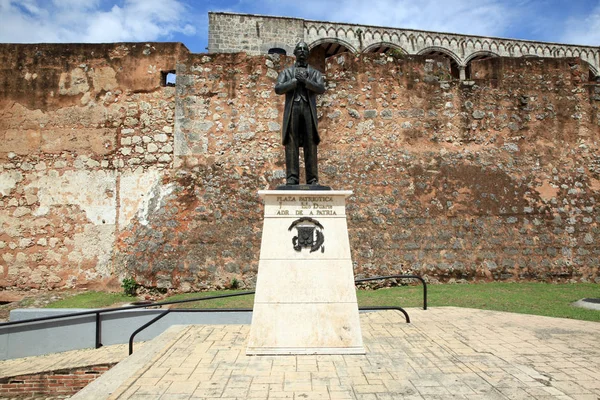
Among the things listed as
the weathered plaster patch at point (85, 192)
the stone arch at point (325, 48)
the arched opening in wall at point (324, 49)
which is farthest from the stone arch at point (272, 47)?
the weathered plaster patch at point (85, 192)

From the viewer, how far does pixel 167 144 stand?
1007cm

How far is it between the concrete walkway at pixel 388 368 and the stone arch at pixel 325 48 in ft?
63.2

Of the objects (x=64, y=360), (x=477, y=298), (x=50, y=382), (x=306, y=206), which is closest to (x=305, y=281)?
(x=306, y=206)

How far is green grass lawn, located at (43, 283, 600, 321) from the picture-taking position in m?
7.13

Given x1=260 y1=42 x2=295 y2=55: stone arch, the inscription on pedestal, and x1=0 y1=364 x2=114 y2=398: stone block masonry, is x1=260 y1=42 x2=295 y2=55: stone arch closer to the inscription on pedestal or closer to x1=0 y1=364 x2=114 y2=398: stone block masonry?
the inscription on pedestal

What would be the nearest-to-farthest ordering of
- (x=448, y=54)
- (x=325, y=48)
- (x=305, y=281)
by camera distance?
(x=305, y=281) < (x=325, y=48) < (x=448, y=54)

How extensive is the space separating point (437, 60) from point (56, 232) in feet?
31.7

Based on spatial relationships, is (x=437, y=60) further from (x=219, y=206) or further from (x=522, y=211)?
(x=219, y=206)

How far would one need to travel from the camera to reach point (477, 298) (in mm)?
7848

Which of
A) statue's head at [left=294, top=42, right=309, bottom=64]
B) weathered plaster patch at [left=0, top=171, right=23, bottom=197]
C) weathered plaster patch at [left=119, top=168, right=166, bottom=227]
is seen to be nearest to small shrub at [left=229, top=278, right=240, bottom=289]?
weathered plaster patch at [left=119, top=168, right=166, bottom=227]

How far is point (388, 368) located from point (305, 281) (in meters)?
1.24

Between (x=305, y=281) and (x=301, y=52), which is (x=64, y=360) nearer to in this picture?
(x=305, y=281)

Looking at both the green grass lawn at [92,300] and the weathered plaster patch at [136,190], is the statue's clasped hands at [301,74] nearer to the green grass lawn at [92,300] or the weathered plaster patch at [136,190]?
the weathered plaster patch at [136,190]

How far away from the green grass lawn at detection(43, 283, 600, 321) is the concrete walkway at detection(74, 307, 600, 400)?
1.40 m
